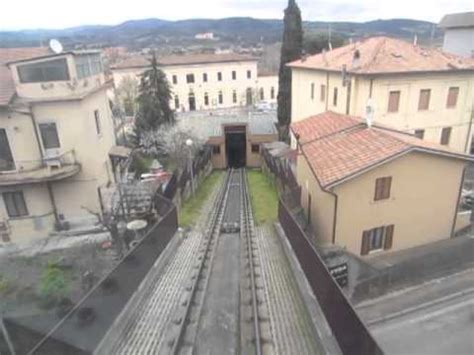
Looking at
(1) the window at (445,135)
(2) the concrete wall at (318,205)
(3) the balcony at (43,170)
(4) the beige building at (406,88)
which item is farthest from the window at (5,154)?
(1) the window at (445,135)

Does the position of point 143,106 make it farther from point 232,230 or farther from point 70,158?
point 232,230

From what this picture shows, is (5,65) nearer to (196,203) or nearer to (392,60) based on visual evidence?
(196,203)

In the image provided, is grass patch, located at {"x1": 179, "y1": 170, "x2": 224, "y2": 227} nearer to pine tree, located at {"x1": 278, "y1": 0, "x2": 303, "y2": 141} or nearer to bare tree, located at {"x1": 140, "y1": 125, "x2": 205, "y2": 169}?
bare tree, located at {"x1": 140, "y1": 125, "x2": 205, "y2": 169}

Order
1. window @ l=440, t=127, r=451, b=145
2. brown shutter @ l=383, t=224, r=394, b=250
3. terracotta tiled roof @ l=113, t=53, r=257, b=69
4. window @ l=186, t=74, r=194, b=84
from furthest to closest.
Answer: window @ l=186, t=74, r=194, b=84
terracotta tiled roof @ l=113, t=53, r=257, b=69
window @ l=440, t=127, r=451, b=145
brown shutter @ l=383, t=224, r=394, b=250

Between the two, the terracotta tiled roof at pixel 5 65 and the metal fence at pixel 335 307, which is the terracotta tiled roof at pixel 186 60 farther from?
the metal fence at pixel 335 307

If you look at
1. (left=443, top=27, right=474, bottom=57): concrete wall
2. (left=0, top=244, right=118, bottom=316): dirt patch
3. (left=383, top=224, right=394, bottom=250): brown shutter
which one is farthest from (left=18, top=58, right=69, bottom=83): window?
(left=443, top=27, right=474, bottom=57): concrete wall

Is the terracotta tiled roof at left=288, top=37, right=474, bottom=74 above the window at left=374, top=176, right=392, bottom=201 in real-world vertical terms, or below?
above
